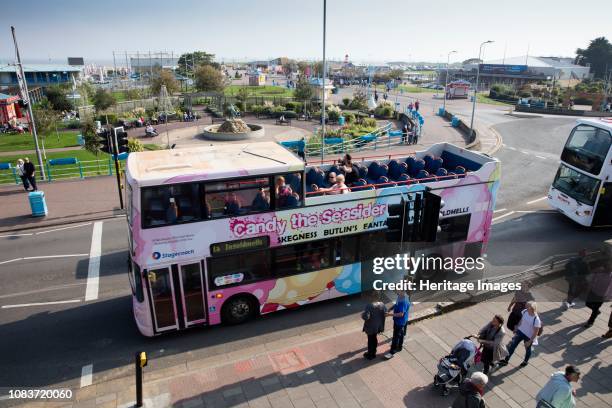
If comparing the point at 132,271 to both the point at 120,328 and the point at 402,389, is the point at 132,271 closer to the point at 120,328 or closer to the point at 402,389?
the point at 120,328

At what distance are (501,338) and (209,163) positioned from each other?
23.3ft

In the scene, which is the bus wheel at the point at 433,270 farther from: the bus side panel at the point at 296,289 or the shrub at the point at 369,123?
the shrub at the point at 369,123

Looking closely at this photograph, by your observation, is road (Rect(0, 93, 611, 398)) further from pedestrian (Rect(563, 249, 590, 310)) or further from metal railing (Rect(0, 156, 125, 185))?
metal railing (Rect(0, 156, 125, 185))

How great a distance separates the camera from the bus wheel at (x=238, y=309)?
10344 millimetres

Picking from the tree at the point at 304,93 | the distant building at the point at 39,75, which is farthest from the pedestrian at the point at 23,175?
the distant building at the point at 39,75

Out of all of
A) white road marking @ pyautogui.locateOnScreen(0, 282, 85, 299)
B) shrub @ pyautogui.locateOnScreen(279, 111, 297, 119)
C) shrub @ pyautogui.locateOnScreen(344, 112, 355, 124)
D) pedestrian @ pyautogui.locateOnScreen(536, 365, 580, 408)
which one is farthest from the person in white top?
shrub @ pyautogui.locateOnScreen(279, 111, 297, 119)

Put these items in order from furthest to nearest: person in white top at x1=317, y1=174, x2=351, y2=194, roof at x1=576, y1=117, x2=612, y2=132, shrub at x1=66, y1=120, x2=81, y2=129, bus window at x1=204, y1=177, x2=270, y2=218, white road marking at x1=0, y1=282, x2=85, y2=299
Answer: shrub at x1=66, y1=120, x2=81, y2=129, roof at x1=576, y1=117, x2=612, y2=132, white road marking at x1=0, y1=282, x2=85, y2=299, person in white top at x1=317, y1=174, x2=351, y2=194, bus window at x1=204, y1=177, x2=270, y2=218

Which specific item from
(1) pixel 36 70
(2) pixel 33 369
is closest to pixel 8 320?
(2) pixel 33 369

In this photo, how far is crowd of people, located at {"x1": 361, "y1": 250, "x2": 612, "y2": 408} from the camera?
654cm

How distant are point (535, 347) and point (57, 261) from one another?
1412cm

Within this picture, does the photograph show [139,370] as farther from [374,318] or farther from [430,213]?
[430,213]

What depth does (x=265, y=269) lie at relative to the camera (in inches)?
408

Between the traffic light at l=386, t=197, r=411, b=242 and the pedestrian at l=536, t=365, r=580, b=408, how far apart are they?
5.47 m

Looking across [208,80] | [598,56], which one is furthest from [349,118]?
[598,56]
